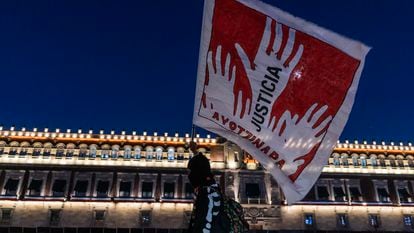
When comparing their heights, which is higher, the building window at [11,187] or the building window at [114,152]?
the building window at [114,152]

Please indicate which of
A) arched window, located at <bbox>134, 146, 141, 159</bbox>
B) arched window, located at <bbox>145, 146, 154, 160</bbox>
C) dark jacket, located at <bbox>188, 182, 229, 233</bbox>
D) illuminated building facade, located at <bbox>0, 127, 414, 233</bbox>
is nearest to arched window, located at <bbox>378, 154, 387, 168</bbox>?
illuminated building facade, located at <bbox>0, 127, 414, 233</bbox>

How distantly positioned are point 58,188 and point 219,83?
38123mm

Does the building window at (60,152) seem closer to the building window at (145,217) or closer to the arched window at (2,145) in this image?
the arched window at (2,145)

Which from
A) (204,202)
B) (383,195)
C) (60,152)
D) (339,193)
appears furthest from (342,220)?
(204,202)

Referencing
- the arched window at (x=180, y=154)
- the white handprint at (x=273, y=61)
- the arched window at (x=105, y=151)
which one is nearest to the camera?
the white handprint at (x=273, y=61)

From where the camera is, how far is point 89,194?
4109 centimetres

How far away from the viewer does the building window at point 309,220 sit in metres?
42.2

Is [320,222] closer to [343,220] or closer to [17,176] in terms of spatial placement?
[343,220]

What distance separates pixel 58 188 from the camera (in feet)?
133

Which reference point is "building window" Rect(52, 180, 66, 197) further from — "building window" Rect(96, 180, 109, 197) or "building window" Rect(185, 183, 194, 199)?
"building window" Rect(185, 183, 194, 199)

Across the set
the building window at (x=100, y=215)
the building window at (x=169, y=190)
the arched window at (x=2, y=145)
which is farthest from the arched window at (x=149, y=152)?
the arched window at (x=2, y=145)

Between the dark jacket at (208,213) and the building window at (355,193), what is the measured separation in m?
42.8

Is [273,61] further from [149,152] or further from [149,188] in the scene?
[149,152]

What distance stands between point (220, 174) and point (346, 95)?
3869 cm
